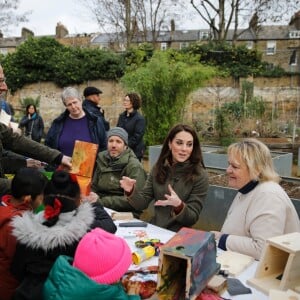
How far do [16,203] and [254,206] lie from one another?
1469mm

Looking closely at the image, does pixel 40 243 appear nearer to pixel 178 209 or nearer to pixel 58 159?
pixel 178 209

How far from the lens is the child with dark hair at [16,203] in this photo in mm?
1898

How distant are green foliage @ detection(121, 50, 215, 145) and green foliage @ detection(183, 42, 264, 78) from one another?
8.95 meters

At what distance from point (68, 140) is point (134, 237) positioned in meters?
1.88

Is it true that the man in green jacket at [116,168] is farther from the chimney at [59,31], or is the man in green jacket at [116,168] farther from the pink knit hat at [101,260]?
the chimney at [59,31]

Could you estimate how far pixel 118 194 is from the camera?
3.67m

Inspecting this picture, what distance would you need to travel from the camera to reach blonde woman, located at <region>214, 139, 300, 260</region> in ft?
7.49

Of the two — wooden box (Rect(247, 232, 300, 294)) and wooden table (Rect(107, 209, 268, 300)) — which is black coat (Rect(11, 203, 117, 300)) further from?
wooden box (Rect(247, 232, 300, 294))

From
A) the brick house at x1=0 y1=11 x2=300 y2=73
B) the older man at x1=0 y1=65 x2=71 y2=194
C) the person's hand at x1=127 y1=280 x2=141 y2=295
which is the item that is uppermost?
the brick house at x1=0 y1=11 x2=300 y2=73

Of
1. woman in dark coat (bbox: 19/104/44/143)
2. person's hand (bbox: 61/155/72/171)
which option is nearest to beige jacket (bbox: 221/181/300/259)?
person's hand (bbox: 61/155/72/171)

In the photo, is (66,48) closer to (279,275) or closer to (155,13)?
(155,13)

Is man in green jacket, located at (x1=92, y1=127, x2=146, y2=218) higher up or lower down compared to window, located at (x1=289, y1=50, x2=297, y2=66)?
lower down

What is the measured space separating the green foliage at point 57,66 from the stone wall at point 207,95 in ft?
1.31

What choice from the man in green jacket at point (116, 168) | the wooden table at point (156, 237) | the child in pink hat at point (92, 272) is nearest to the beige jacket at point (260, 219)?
the wooden table at point (156, 237)
